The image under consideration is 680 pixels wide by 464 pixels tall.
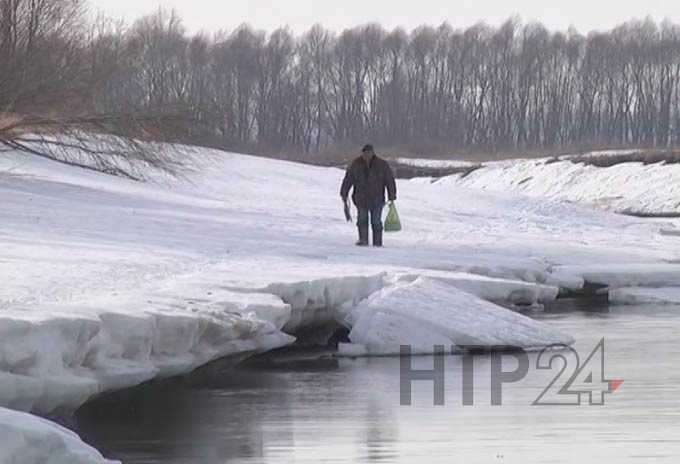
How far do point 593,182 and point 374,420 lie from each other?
49.9 meters

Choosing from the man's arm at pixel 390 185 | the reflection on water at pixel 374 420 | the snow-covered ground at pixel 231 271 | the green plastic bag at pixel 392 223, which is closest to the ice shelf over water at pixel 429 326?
the snow-covered ground at pixel 231 271

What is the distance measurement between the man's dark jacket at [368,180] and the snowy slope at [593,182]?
3053 centimetres

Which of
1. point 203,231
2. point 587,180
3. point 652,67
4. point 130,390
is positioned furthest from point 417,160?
point 130,390

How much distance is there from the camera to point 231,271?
19.6 m

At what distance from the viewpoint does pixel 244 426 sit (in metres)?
12.9

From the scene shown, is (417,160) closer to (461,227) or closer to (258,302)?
(461,227)

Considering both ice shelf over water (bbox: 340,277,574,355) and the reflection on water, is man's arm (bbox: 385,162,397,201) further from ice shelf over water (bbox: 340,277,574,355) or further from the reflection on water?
the reflection on water

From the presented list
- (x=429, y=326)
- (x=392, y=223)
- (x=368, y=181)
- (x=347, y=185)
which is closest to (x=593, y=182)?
(x=392, y=223)

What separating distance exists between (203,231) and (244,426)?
48.3 ft

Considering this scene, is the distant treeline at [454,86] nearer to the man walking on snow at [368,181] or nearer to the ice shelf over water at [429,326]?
the man walking on snow at [368,181]

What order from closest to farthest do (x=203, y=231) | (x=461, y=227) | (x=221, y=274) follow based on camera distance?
(x=221, y=274), (x=203, y=231), (x=461, y=227)

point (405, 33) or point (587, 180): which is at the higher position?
point (405, 33)

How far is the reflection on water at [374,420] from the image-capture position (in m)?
11.5

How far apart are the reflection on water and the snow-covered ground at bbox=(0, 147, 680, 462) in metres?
0.42
